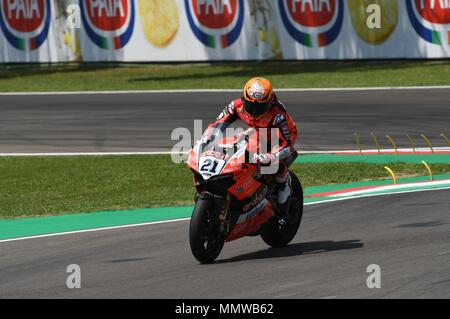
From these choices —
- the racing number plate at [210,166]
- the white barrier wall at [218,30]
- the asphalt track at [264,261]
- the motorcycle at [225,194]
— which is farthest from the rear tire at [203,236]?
the white barrier wall at [218,30]

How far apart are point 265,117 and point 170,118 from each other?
13604mm

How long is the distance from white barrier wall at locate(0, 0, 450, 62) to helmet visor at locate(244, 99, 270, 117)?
20602mm

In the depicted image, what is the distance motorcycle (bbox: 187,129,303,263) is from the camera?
10.8 metres

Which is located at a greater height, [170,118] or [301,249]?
[301,249]

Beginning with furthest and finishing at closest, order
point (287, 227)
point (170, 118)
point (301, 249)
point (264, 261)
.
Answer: point (170, 118)
point (287, 227)
point (301, 249)
point (264, 261)

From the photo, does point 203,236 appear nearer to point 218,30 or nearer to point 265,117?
point 265,117

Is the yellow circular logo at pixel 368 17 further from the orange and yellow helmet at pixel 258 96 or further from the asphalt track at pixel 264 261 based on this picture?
the orange and yellow helmet at pixel 258 96

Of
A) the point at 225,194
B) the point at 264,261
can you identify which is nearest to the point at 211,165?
the point at 225,194

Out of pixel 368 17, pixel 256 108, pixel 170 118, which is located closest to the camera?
pixel 256 108

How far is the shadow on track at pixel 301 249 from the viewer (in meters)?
11.4

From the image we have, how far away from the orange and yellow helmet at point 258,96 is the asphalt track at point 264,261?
143 centimetres

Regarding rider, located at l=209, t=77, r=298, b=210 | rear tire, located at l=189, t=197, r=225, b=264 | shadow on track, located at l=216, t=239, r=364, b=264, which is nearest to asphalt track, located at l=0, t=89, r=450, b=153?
shadow on track, located at l=216, t=239, r=364, b=264

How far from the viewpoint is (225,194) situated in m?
10.9
